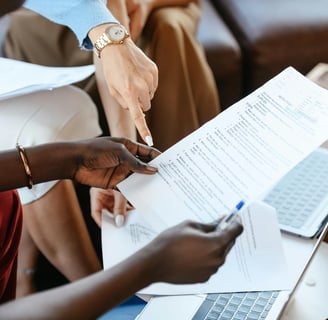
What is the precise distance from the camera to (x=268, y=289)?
942mm

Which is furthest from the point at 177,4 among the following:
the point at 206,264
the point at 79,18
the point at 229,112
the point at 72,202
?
the point at 206,264

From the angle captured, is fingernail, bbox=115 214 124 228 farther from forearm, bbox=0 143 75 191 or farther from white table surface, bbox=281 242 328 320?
white table surface, bbox=281 242 328 320

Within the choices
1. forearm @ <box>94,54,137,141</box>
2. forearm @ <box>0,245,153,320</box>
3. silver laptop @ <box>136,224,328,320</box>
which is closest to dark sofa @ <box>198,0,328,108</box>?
forearm @ <box>94,54,137,141</box>

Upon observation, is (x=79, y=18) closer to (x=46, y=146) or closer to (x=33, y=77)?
(x=33, y=77)

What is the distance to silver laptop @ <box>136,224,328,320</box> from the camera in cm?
93

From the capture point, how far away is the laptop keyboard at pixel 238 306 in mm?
932

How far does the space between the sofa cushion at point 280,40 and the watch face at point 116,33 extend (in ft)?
2.48

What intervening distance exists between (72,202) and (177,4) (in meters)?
0.62

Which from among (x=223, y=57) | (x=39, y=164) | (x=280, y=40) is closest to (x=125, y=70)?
(x=39, y=164)

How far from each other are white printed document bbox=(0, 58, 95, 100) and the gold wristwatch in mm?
145

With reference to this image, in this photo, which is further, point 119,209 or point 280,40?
Answer: point 280,40

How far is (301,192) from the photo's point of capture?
1163 millimetres

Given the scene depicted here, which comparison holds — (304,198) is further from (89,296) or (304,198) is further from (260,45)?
(260,45)

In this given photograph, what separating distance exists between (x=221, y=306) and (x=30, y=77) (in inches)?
22.5
